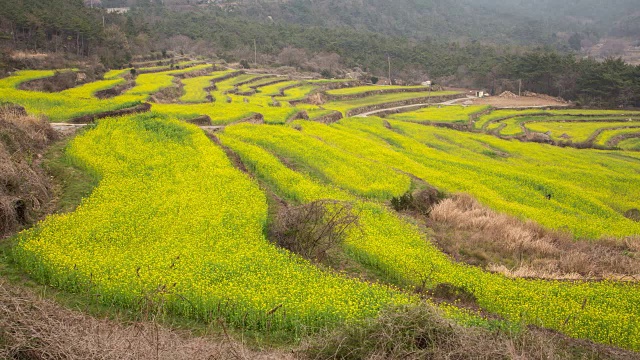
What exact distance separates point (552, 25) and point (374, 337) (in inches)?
7780

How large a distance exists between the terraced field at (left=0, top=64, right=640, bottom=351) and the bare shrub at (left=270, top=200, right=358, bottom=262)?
0.44 meters

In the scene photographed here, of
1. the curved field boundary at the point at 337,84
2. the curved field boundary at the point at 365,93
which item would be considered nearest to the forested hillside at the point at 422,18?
the curved field boundary at the point at 337,84

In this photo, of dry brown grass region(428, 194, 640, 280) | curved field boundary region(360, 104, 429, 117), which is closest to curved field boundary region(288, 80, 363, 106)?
curved field boundary region(360, 104, 429, 117)

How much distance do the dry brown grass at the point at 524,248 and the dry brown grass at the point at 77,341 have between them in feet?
29.4

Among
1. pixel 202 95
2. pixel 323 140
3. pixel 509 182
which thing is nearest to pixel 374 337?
pixel 509 182

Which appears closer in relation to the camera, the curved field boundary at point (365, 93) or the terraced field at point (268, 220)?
the terraced field at point (268, 220)

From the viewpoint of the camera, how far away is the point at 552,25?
17875cm

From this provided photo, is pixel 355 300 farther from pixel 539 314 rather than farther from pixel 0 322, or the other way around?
pixel 0 322

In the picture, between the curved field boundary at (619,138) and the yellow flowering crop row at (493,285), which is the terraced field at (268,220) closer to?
the yellow flowering crop row at (493,285)

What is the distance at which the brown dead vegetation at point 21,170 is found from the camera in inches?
499

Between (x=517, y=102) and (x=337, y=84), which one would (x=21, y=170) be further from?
(x=517, y=102)

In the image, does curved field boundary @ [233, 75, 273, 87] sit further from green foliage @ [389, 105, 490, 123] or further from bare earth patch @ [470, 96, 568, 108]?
bare earth patch @ [470, 96, 568, 108]

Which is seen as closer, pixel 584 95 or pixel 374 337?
pixel 374 337

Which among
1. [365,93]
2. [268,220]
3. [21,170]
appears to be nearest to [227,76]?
[365,93]
